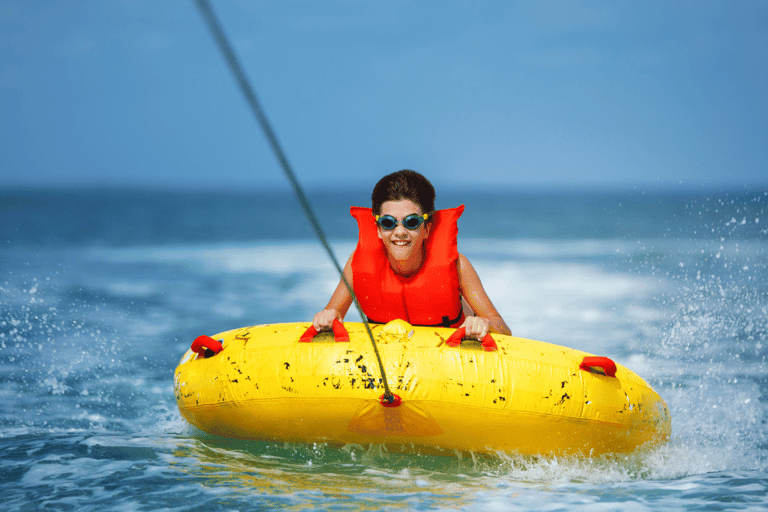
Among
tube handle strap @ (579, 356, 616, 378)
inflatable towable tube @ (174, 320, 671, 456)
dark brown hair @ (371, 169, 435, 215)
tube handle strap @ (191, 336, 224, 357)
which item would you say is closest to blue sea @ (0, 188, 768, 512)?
inflatable towable tube @ (174, 320, 671, 456)

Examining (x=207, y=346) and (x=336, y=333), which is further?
(x=207, y=346)

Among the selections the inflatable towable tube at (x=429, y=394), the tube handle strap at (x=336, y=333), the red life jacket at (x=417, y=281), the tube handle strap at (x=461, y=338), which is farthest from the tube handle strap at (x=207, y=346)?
the tube handle strap at (x=461, y=338)

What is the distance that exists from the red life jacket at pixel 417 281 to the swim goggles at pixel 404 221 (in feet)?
0.91

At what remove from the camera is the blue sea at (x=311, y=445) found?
3174mm

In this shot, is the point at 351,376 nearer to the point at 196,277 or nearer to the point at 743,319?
the point at 743,319

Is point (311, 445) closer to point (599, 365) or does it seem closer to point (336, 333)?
point (336, 333)

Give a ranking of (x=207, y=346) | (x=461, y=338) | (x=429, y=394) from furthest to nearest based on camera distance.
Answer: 1. (x=207, y=346)
2. (x=461, y=338)
3. (x=429, y=394)

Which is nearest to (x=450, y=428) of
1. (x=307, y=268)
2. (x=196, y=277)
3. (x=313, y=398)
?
(x=313, y=398)

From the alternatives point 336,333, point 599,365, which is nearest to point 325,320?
point 336,333

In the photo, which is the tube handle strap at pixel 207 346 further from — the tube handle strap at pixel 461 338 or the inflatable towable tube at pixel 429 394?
the tube handle strap at pixel 461 338

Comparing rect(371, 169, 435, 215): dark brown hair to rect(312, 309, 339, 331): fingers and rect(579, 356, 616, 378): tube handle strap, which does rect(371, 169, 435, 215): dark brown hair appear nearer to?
rect(312, 309, 339, 331): fingers

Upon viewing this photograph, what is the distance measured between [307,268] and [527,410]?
31.3 feet

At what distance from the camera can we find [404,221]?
3482 mm

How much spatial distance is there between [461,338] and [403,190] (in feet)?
2.57
